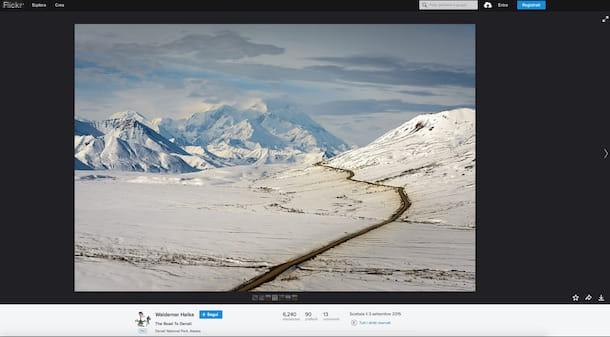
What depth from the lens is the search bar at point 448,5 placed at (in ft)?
20.6

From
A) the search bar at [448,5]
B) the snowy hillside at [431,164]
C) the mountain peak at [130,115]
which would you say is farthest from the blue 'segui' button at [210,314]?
the search bar at [448,5]

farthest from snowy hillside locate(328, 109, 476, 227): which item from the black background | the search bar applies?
the search bar

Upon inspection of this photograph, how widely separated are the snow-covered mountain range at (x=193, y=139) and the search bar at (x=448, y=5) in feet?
10.1

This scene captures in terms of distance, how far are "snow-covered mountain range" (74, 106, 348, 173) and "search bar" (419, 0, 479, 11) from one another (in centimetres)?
309

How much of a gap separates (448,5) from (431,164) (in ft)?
52.6

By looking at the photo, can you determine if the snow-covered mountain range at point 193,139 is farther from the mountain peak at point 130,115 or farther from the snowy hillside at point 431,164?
the snowy hillside at point 431,164

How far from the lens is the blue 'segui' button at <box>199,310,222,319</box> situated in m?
6.11

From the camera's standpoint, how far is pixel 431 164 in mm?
21672
